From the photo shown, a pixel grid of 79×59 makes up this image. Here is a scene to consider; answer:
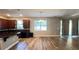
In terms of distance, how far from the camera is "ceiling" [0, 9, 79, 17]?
216 centimetres

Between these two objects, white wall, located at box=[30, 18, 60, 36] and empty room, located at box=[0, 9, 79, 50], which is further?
white wall, located at box=[30, 18, 60, 36]

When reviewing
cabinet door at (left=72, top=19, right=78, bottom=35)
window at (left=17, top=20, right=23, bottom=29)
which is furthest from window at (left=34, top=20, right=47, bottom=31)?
cabinet door at (left=72, top=19, right=78, bottom=35)

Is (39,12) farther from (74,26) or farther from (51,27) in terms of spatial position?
(74,26)

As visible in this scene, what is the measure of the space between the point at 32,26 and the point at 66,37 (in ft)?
2.34

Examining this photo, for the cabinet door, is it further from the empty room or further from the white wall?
the white wall

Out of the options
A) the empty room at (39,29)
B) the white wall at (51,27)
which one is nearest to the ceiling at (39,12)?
the empty room at (39,29)

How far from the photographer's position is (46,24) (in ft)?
7.70

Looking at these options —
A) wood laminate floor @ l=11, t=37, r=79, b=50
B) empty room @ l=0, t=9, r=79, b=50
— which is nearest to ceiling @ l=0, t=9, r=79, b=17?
empty room @ l=0, t=9, r=79, b=50

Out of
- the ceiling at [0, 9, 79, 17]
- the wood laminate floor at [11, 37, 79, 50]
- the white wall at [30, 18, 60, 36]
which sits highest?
the ceiling at [0, 9, 79, 17]

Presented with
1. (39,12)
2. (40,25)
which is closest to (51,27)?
(40,25)

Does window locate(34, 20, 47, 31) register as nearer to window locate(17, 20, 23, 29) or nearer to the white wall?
the white wall

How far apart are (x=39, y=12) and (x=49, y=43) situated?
63 centimetres

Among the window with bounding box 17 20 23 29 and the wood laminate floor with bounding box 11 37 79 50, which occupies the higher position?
the window with bounding box 17 20 23 29
